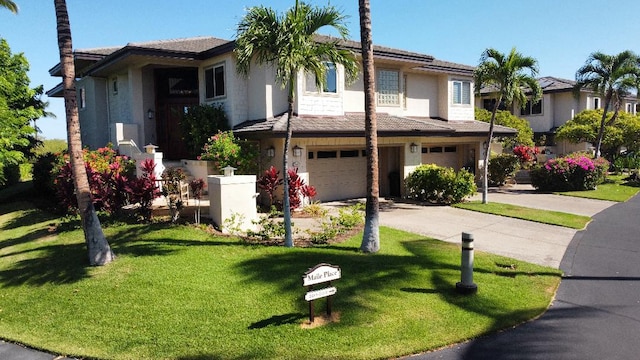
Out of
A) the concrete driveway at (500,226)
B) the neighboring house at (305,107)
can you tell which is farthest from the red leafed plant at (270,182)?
the concrete driveway at (500,226)

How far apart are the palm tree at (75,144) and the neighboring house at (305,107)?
605cm

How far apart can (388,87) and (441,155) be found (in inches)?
187

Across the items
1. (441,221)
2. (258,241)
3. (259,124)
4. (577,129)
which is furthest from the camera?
(577,129)

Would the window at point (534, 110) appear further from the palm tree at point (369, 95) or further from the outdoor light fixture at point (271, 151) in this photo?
the palm tree at point (369, 95)

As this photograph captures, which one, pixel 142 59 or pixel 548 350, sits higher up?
pixel 142 59

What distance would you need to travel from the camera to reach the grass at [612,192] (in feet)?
64.4

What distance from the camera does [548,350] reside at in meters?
5.70

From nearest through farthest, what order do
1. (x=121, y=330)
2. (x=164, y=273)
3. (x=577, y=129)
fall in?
(x=121, y=330)
(x=164, y=273)
(x=577, y=129)

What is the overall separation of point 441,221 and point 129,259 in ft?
29.7

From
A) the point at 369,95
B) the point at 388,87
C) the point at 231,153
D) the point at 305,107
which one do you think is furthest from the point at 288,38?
the point at 388,87

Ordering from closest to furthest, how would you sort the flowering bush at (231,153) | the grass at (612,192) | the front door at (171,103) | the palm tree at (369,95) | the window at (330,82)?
the palm tree at (369,95), the flowering bush at (231,153), the window at (330,82), the front door at (171,103), the grass at (612,192)

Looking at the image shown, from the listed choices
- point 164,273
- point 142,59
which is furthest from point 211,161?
point 164,273

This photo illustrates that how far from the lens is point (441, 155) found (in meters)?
22.1

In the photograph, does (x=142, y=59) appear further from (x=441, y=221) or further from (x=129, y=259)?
(x=441, y=221)
